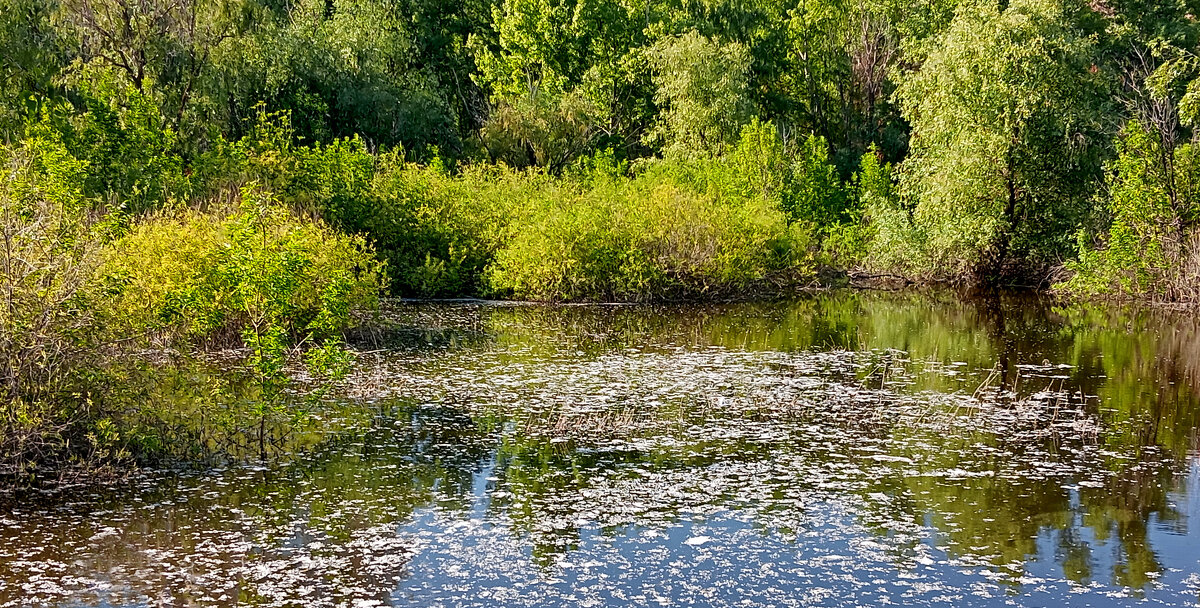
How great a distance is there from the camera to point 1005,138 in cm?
2933

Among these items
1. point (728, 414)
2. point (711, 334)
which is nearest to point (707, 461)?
point (728, 414)

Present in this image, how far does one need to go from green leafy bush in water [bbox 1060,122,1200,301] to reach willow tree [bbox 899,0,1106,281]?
337 cm

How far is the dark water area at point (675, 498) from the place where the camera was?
27.8 ft

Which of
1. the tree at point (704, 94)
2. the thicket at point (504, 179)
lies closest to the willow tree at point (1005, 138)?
the thicket at point (504, 179)

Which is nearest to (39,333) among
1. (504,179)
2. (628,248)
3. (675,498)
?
(675,498)

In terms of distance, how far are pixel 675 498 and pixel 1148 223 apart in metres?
18.8

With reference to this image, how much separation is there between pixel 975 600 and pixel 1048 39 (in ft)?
80.0

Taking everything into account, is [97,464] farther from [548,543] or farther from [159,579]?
[548,543]

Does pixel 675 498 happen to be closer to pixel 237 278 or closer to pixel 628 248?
pixel 237 278

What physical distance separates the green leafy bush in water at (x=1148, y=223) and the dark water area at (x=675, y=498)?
26.4 feet

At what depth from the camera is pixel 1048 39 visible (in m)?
29.4

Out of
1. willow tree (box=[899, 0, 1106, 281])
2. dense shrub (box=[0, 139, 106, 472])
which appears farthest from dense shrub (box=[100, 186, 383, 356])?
willow tree (box=[899, 0, 1106, 281])

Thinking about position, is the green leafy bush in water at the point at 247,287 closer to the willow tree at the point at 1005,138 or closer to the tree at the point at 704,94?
the willow tree at the point at 1005,138

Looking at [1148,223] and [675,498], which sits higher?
[1148,223]
